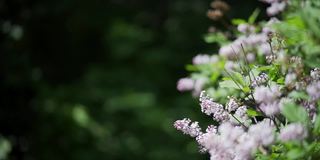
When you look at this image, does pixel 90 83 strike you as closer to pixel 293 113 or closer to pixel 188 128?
pixel 188 128

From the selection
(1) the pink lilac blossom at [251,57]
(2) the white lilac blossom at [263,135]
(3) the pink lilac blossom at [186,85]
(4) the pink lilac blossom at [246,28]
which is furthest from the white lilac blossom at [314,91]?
(3) the pink lilac blossom at [186,85]

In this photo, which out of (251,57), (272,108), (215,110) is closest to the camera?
(272,108)

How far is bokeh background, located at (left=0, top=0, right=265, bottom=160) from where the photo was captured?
5.07 metres

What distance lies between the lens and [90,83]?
207 inches

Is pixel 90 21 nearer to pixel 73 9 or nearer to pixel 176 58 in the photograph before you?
pixel 73 9

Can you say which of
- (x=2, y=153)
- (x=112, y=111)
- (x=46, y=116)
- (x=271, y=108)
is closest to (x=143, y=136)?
(x=112, y=111)

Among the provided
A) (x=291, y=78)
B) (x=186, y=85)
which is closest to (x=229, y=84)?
(x=291, y=78)

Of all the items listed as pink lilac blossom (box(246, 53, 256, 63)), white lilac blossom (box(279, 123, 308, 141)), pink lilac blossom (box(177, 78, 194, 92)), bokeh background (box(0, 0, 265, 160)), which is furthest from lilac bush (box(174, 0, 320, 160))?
bokeh background (box(0, 0, 265, 160))

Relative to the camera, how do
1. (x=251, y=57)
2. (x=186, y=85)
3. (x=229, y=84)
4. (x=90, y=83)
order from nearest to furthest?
(x=229, y=84), (x=251, y=57), (x=186, y=85), (x=90, y=83)

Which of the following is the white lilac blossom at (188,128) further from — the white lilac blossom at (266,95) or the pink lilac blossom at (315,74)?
the pink lilac blossom at (315,74)

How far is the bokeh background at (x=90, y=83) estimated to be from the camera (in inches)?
199

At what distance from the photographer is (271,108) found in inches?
51.2

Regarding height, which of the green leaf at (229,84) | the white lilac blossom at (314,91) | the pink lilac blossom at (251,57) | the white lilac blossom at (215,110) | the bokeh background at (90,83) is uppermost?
the bokeh background at (90,83)

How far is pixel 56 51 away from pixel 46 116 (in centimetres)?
72
